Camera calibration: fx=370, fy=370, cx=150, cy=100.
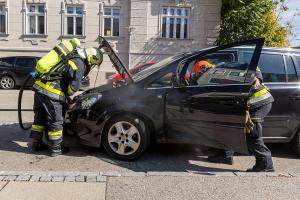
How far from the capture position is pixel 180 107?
195 inches

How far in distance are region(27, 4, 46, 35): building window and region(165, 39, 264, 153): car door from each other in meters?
16.5

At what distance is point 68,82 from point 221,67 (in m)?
2.17

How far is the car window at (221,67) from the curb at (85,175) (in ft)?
3.92

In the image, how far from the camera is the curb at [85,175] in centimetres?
423

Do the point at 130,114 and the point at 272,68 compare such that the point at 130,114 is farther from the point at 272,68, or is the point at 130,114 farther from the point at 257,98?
the point at 272,68

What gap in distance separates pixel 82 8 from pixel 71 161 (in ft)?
52.7

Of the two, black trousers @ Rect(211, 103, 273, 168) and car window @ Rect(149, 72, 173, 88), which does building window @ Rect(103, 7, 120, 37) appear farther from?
black trousers @ Rect(211, 103, 273, 168)

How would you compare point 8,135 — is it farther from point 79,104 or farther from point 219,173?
point 219,173

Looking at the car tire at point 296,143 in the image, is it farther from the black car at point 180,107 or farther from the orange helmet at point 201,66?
the orange helmet at point 201,66

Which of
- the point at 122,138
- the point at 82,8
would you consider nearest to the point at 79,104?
the point at 122,138

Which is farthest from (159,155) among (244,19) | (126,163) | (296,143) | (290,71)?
(244,19)

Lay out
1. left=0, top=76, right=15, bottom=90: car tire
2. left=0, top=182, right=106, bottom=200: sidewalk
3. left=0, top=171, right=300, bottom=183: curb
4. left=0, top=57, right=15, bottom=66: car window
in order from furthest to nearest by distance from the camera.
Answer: left=0, top=57, right=15, bottom=66: car window
left=0, top=76, right=15, bottom=90: car tire
left=0, top=171, right=300, bottom=183: curb
left=0, top=182, right=106, bottom=200: sidewalk

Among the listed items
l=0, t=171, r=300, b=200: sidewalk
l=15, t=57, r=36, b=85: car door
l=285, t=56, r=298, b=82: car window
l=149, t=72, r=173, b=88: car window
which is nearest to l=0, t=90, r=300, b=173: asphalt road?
l=0, t=171, r=300, b=200: sidewalk

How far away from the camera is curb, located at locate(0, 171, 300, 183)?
4230 mm
